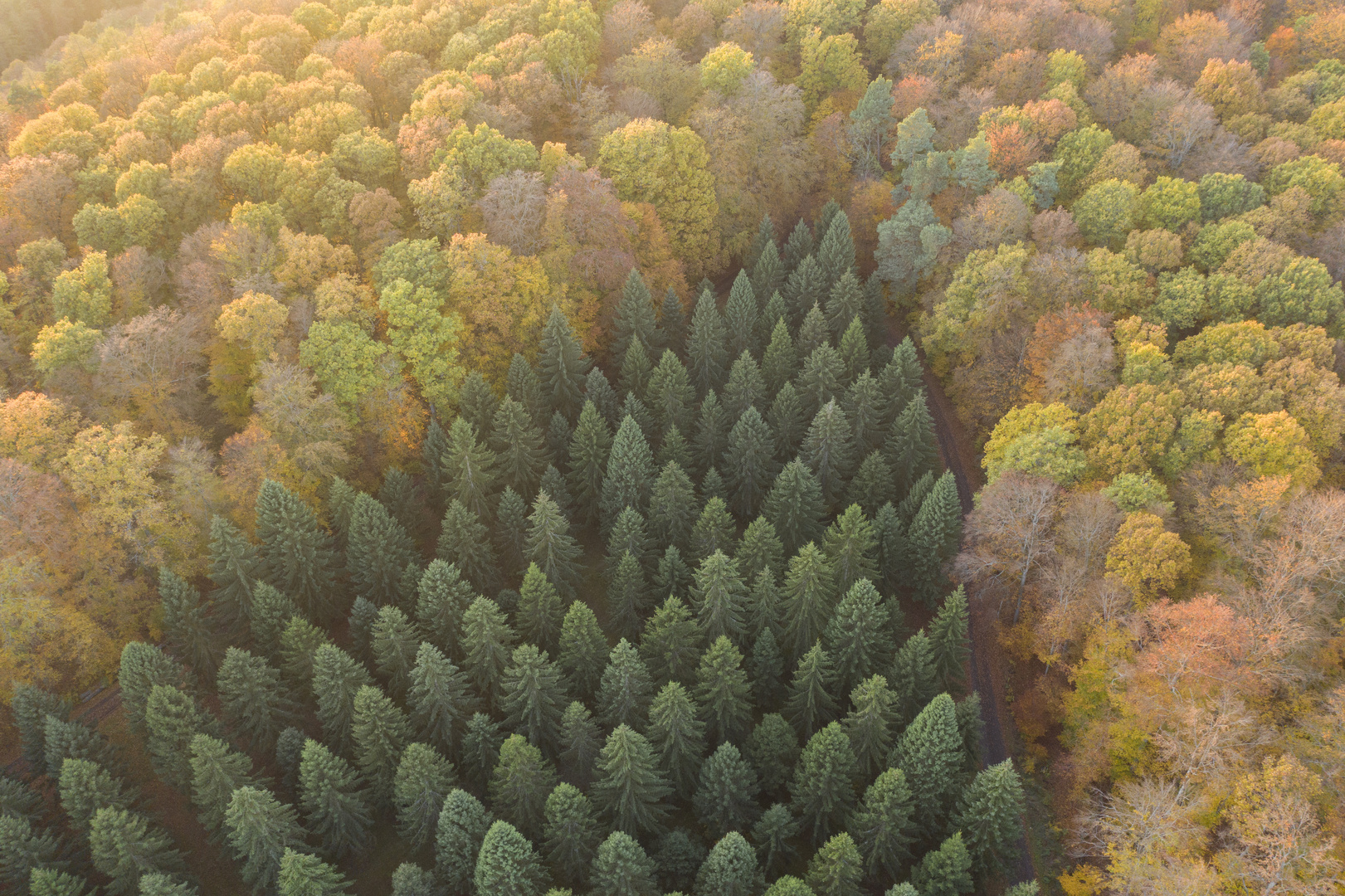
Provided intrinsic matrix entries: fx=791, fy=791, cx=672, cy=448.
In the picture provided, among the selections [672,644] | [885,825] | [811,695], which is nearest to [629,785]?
[672,644]

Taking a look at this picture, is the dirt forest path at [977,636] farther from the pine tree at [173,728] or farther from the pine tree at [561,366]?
the pine tree at [173,728]

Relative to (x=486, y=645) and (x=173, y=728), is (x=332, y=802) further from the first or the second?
(x=486, y=645)

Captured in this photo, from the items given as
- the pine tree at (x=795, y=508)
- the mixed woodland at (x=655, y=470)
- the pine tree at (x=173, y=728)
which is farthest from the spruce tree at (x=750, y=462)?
the pine tree at (x=173, y=728)

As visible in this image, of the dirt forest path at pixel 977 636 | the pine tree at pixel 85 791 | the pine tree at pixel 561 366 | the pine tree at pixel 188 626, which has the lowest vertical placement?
the dirt forest path at pixel 977 636

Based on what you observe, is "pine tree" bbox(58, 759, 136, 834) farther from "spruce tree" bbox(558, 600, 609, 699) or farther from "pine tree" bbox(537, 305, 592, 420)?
"pine tree" bbox(537, 305, 592, 420)

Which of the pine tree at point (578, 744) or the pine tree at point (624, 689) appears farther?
the pine tree at point (624, 689)

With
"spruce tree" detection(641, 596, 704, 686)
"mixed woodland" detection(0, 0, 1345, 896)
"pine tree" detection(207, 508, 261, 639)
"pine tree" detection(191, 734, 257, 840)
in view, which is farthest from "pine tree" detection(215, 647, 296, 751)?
"spruce tree" detection(641, 596, 704, 686)
